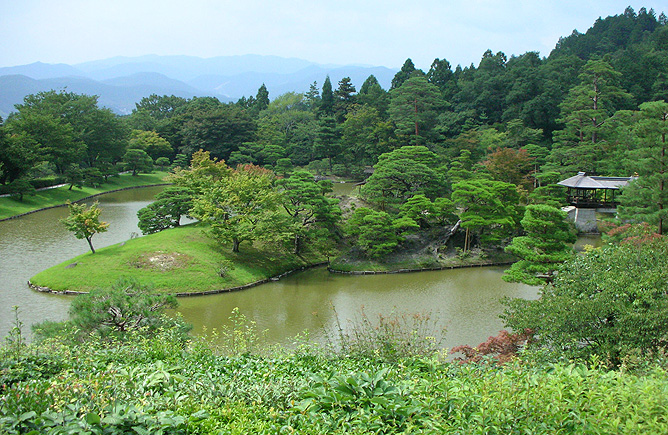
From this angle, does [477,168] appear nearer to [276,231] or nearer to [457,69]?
[276,231]

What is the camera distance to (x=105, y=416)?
4.12m

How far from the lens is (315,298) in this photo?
54.3ft

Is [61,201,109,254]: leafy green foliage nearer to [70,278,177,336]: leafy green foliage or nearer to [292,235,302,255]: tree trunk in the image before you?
[292,235,302,255]: tree trunk

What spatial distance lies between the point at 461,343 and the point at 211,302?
800 centimetres

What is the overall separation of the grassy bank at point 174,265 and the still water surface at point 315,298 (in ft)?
2.16

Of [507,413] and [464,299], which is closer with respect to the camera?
[507,413]

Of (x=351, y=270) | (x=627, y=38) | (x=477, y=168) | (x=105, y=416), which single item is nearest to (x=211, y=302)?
(x=351, y=270)

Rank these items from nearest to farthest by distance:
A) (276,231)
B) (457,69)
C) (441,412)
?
1. (441,412)
2. (276,231)
3. (457,69)

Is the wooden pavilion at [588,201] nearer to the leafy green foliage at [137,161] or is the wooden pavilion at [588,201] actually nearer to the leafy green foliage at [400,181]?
the leafy green foliage at [400,181]

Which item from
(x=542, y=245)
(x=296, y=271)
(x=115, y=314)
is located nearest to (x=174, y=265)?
(x=296, y=271)

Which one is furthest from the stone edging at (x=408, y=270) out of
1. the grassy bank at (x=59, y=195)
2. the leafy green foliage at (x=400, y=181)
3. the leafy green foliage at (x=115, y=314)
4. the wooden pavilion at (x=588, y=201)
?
the grassy bank at (x=59, y=195)

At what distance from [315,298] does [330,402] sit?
12.0 meters

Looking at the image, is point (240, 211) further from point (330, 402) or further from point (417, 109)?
point (417, 109)

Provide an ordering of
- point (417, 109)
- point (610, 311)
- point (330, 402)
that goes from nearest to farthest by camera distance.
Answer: point (330, 402)
point (610, 311)
point (417, 109)
